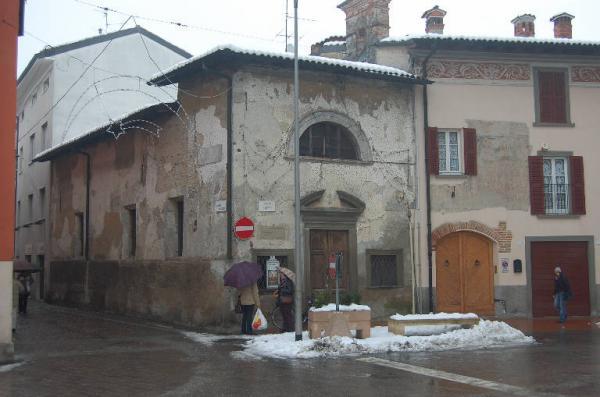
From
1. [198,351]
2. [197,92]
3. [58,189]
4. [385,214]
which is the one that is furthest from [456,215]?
[58,189]

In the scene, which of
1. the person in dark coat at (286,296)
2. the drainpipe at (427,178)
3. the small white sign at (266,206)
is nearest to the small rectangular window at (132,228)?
the small white sign at (266,206)

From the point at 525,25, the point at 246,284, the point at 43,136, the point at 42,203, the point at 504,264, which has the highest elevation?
the point at 525,25

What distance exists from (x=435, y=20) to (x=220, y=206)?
9.38m

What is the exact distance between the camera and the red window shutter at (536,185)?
781 inches

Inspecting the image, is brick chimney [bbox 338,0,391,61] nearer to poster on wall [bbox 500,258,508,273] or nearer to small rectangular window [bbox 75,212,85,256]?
poster on wall [bbox 500,258,508,273]

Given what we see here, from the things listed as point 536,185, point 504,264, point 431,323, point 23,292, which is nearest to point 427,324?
point 431,323

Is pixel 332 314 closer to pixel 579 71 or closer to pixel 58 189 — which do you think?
pixel 579 71

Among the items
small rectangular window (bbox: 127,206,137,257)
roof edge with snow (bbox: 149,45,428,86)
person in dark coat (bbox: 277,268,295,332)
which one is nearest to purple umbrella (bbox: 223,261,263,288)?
person in dark coat (bbox: 277,268,295,332)

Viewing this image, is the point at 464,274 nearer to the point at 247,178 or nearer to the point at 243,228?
the point at 243,228

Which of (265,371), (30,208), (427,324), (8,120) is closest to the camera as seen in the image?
(265,371)

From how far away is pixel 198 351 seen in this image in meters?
13.4

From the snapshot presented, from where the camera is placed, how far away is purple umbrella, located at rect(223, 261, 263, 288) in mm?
15234

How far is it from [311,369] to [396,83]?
395 inches

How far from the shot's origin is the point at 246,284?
15219mm
